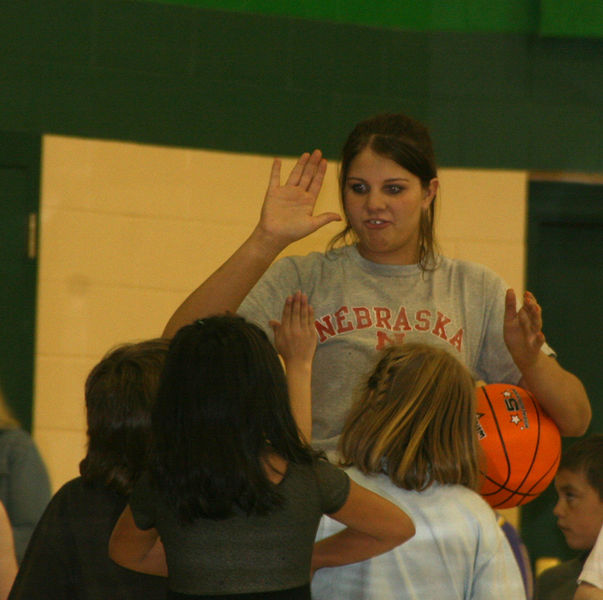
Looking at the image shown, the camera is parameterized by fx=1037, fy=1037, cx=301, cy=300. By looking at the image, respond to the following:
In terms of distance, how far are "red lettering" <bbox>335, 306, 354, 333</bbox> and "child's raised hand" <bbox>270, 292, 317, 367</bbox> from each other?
183mm

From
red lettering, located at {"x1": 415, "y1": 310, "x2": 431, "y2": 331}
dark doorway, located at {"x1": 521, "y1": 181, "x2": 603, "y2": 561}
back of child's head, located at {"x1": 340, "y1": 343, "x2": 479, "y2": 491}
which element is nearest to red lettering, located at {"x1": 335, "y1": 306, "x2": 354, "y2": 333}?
red lettering, located at {"x1": 415, "y1": 310, "x2": 431, "y2": 331}

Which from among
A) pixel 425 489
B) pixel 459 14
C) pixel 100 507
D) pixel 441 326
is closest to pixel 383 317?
pixel 441 326

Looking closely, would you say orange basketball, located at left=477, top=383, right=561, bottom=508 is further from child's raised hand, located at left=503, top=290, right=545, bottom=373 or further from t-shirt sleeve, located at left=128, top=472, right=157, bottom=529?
t-shirt sleeve, located at left=128, top=472, right=157, bottom=529

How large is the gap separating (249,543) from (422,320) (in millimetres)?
795

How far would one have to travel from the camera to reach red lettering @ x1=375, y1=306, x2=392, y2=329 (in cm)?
217

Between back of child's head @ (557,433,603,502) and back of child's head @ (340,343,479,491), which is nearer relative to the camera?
back of child's head @ (340,343,479,491)

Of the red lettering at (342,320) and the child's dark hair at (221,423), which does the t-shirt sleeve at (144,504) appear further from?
the red lettering at (342,320)

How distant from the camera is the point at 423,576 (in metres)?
1.81

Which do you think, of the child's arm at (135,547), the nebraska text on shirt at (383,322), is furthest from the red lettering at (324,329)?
the child's arm at (135,547)

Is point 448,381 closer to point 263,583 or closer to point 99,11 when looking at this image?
point 263,583

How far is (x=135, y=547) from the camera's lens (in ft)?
5.57

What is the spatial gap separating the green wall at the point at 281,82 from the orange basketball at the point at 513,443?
1091mm

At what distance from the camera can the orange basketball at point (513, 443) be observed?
83.8 inches

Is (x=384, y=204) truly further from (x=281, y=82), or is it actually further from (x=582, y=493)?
(x=281, y=82)
